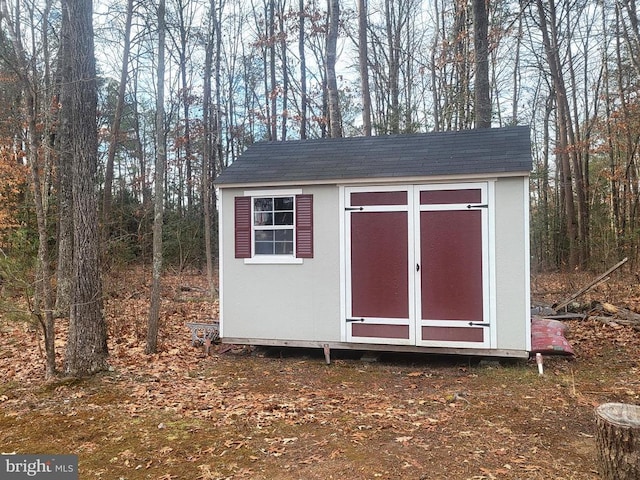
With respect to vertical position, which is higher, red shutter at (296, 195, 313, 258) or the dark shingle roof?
the dark shingle roof

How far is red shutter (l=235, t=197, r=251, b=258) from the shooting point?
7133mm

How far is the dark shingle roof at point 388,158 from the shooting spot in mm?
6336

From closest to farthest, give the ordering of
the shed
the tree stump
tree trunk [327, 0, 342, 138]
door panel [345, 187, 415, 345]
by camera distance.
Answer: the tree stump
the shed
door panel [345, 187, 415, 345]
tree trunk [327, 0, 342, 138]

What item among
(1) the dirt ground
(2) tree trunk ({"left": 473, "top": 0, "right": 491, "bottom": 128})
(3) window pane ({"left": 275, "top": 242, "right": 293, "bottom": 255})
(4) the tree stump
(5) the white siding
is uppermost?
(2) tree trunk ({"left": 473, "top": 0, "right": 491, "bottom": 128})

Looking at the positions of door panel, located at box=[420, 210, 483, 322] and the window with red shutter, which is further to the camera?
the window with red shutter

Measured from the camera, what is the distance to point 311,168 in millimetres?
7102

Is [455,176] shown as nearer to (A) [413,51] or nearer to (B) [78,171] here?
(B) [78,171]

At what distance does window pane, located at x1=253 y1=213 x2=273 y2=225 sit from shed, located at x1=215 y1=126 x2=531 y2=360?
0.02 m

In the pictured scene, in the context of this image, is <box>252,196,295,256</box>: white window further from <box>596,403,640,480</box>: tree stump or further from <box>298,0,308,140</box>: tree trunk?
<box>298,0,308,140</box>: tree trunk

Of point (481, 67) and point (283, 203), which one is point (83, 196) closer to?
point (283, 203)

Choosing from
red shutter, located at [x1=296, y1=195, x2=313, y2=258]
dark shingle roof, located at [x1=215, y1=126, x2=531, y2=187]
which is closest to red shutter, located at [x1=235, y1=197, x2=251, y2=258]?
dark shingle roof, located at [x1=215, y1=126, x2=531, y2=187]

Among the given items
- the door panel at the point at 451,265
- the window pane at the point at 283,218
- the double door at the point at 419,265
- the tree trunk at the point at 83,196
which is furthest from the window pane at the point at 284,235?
the tree trunk at the point at 83,196

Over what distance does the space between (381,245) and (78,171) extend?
4059mm

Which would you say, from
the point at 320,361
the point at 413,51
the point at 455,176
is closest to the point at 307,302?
the point at 320,361
